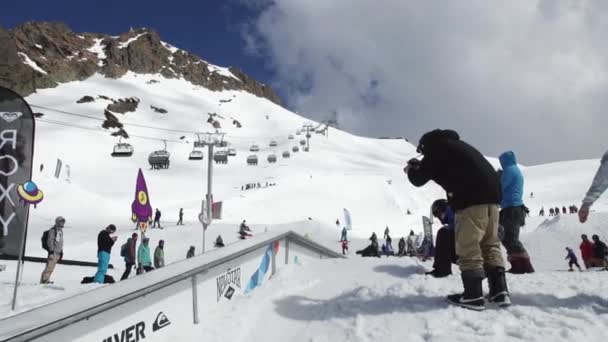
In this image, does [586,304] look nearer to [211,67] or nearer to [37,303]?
[37,303]

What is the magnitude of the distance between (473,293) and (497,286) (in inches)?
11.9

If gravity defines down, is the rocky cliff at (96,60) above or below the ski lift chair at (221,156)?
above

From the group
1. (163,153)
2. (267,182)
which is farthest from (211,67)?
(267,182)

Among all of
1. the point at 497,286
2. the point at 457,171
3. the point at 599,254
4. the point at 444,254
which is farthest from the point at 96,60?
the point at 497,286

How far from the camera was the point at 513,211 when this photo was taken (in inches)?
203

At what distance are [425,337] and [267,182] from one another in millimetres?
47548

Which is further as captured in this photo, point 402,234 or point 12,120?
point 402,234

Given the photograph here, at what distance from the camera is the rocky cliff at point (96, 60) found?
388 feet

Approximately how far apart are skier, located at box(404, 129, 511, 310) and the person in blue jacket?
72.7 inches

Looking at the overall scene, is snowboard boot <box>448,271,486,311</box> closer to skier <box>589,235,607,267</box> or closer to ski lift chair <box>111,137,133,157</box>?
skier <box>589,235,607,267</box>

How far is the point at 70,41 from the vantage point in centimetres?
15562

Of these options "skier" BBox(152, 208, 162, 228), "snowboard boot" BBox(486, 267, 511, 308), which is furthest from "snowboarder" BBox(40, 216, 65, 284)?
"skier" BBox(152, 208, 162, 228)

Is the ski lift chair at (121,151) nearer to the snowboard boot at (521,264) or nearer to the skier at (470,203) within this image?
the snowboard boot at (521,264)

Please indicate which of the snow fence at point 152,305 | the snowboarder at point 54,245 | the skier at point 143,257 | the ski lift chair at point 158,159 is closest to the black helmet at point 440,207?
the snow fence at point 152,305
